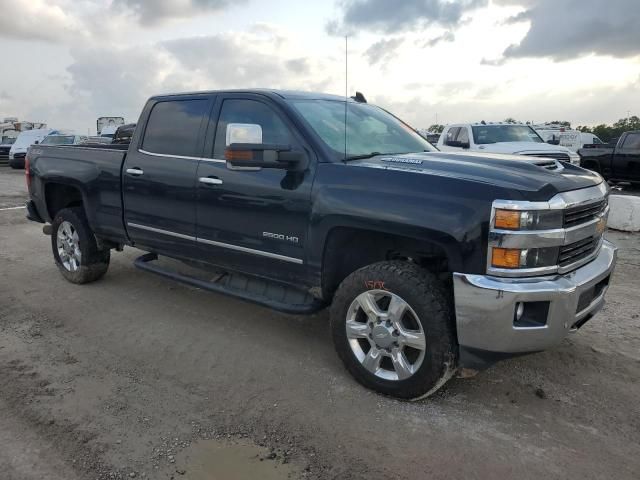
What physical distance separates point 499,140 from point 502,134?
248 millimetres

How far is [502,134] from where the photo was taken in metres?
11.9

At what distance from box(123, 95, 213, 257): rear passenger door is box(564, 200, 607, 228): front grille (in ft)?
9.15

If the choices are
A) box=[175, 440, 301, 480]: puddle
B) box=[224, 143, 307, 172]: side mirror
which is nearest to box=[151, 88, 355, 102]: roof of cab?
box=[224, 143, 307, 172]: side mirror

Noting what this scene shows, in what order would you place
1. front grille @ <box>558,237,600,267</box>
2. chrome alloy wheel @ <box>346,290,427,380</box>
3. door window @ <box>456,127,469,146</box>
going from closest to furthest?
front grille @ <box>558,237,600,267</box>
chrome alloy wheel @ <box>346,290,427,380</box>
door window @ <box>456,127,469,146</box>

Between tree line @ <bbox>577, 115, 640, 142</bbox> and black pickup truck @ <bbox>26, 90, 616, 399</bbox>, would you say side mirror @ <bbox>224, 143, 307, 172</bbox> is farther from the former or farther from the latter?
tree line @ <bbox>577, 115, 640, 142</bbox>

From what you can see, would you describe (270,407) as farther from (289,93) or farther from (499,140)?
(499,140)

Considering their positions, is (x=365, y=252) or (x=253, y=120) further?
(x=253, y=120)

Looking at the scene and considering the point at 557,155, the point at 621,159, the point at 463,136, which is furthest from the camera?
the point at 621,159

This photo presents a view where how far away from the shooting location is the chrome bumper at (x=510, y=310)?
292 centimetres

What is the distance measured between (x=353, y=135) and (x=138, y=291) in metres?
3.01

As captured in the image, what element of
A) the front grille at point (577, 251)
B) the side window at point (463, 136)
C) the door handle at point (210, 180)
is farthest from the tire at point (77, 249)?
the side window at point (463, 136)

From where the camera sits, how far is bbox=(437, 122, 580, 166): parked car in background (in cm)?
1109

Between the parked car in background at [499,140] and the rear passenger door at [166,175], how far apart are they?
752 cm

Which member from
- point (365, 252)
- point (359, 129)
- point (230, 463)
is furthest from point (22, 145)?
point (230, 463)
